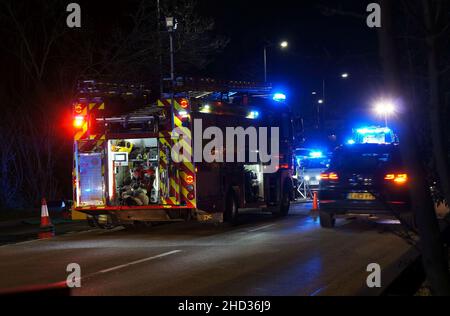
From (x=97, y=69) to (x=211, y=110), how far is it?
447 inches

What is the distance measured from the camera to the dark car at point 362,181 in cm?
1246

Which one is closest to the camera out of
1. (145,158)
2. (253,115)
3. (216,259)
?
(216,259)

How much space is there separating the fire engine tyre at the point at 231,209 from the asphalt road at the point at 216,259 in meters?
0.28

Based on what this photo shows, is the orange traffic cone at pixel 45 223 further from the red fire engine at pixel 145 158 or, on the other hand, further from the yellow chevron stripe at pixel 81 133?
the yellow chevron stripe at pixel 81 133

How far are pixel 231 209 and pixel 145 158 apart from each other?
101 inches

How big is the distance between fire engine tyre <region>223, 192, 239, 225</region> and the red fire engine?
0.06 m

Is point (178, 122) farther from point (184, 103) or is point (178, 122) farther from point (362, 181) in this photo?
point (362, 181)

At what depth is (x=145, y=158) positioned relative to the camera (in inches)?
544

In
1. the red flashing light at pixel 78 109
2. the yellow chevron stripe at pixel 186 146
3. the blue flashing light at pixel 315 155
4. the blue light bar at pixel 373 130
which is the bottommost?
the yellow chevron stripe at pixel 186 146

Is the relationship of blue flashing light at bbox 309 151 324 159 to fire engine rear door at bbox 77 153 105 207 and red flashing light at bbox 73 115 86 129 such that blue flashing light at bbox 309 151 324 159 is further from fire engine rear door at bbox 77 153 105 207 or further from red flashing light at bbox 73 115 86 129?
red flashing light at bbox 73 115 86 129

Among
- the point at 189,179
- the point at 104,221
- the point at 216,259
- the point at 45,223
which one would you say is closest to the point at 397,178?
the point at 189,179

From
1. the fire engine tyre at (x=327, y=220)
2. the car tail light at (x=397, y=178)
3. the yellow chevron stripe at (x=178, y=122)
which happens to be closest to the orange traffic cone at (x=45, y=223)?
the yellow chevron stripe at (x=178, y=122)

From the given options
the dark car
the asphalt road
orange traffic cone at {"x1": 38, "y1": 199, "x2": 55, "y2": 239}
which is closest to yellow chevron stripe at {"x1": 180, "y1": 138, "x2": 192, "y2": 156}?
the asphalt road
